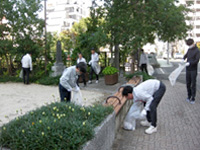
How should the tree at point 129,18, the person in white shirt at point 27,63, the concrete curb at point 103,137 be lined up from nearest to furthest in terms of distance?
1. the concrete curb at point 103,137
2. the tree at point 129,18
3. the person in white shirt at point 27,63

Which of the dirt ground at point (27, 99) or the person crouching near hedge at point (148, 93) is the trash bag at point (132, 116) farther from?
the dirt ground at point (27, 99)

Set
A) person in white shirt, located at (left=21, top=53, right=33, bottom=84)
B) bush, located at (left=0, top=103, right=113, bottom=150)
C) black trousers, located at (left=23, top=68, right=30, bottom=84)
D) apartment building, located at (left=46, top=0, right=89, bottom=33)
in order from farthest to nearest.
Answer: apartment building, located at (left=46, top=0, right=89, bottom=33), black trousers, located at (left=23, top=68, right=30, bottom=84), person in white shirt, located at (left=21, top=53, right=33, bottom=84), bush, located at (left=0, top=103, right=113, bottom=150)

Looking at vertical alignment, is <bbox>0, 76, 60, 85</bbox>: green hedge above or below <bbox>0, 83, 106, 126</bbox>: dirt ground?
above

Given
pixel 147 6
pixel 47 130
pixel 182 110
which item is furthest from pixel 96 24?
pixel 47 130

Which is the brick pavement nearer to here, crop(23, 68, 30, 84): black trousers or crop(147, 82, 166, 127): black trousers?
crop(147, 82, 166, 127): black trousers

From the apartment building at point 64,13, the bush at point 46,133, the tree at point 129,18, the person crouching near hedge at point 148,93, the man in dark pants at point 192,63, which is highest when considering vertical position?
the apartment building at point 64,13

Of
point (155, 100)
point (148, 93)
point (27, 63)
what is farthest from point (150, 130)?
point (27, 63)

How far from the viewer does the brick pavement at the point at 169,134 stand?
4215 millimetres

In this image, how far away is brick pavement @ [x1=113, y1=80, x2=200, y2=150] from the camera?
13.8 feet

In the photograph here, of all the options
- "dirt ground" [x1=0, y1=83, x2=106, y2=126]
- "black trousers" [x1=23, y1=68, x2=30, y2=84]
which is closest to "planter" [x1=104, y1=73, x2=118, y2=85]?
"dirt ground" [x1=0, y1=83, x2=106, y2=126]

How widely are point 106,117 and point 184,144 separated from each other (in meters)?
1.64

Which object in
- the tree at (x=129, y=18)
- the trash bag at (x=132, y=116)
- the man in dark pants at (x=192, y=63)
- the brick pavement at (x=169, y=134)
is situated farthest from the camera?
the tree at (x=129, y=18)

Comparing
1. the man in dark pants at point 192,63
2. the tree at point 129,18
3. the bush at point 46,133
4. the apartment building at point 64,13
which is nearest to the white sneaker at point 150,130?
the bush at point 46,133

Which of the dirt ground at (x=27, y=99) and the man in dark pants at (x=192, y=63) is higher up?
the man in dark pants at (x=192, y=63)
